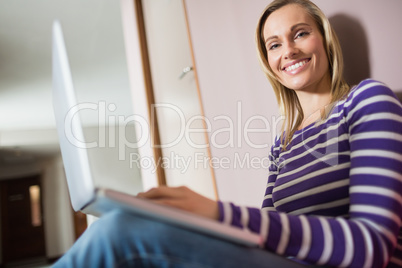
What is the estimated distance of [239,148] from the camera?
63.2 inches

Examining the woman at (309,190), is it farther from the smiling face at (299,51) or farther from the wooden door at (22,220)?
the wooden door at (22,220)

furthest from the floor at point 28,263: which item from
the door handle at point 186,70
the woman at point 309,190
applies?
the woman at point 309,190

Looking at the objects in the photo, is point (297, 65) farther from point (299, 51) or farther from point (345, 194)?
point (345, 194)

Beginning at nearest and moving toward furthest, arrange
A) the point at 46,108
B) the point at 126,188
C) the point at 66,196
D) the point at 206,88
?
the point at 206,88 → the point at 46,108 → the point at 126,188 → the point at 66,196

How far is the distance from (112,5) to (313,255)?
2.93 m

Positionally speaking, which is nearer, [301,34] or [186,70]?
[301,34]

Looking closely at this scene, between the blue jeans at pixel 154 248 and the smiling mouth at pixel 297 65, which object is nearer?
the blue jeans at pixel 154 248

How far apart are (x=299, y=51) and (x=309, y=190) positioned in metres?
0.41

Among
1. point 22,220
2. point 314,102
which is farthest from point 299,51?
point 22,220

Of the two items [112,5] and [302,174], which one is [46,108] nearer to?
[112,5]

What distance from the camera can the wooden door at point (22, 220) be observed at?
9094 millimetres

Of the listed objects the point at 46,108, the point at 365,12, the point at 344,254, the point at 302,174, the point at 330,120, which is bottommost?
the point at 344,254

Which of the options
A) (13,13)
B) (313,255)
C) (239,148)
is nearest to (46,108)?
(13,13)

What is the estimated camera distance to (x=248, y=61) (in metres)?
1.51
